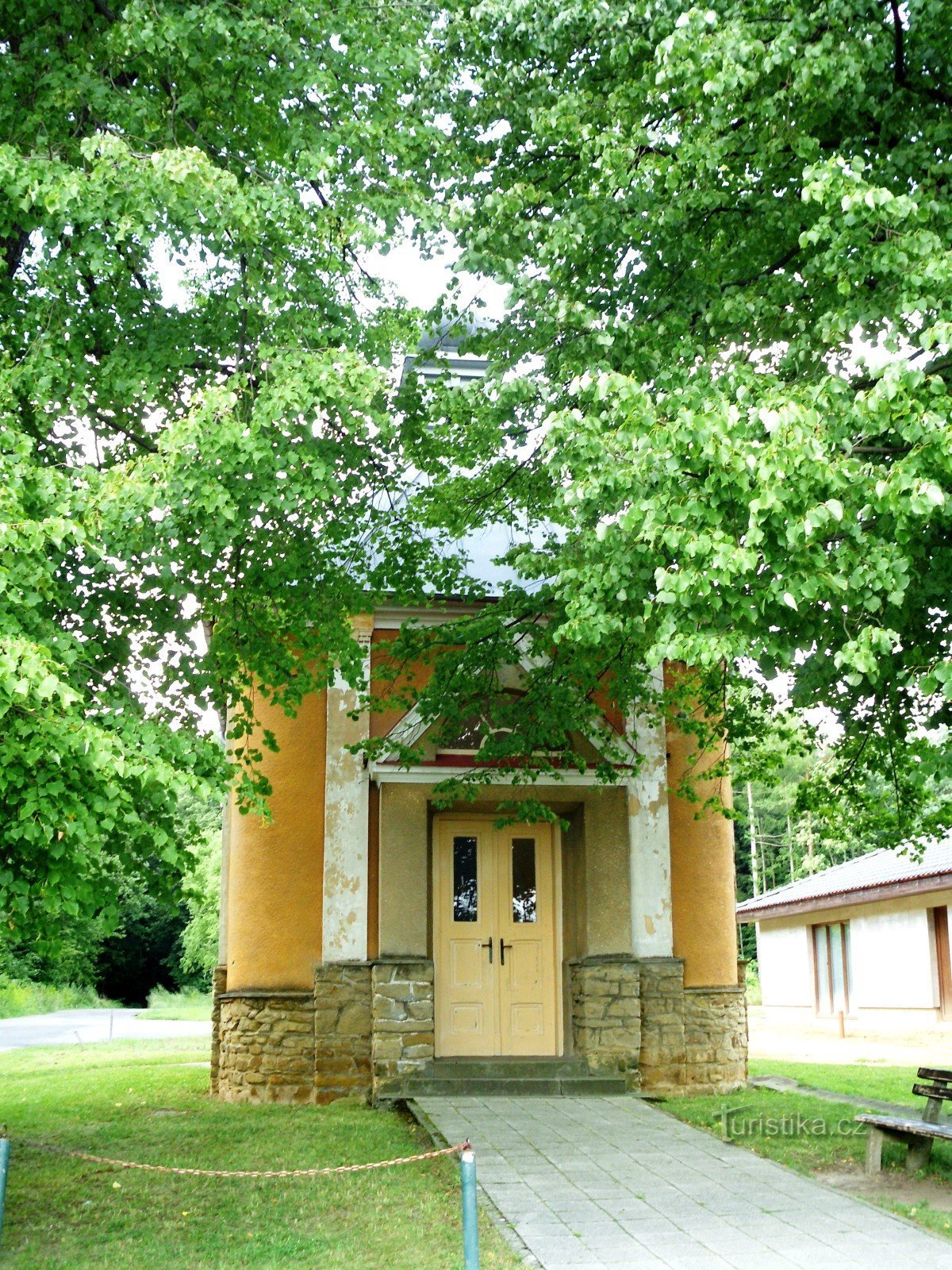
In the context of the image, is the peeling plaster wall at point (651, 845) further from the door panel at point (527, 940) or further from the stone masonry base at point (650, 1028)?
the door panel at point (527, 940)

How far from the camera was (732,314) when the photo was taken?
25.7 ft

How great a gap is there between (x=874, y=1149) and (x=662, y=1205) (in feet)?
6.05

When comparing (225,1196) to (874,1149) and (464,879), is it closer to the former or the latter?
(874,1149)

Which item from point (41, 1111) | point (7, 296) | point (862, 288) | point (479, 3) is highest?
point (479, 3)

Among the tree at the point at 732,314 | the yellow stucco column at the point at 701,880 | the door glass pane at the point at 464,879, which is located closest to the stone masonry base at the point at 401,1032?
the yellow stucco column at the point at 701,880

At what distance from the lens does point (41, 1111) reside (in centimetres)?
1230

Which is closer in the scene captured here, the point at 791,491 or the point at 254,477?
the point at 791,491

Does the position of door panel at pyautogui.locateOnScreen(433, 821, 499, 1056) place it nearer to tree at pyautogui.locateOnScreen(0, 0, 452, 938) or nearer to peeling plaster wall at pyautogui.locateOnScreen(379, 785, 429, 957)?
peeling plaster wall at pyautogui.locateOnScreen(379, 785, 429, 957)

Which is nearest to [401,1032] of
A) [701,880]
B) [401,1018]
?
[401,1018]

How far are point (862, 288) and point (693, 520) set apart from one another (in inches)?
81.9

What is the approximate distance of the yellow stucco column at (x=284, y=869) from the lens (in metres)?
12.6

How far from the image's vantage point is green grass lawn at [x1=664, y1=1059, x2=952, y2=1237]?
795cm

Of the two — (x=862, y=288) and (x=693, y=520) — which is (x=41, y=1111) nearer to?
(x=693, y=520)

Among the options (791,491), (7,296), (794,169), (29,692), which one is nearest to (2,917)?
(29,692)
